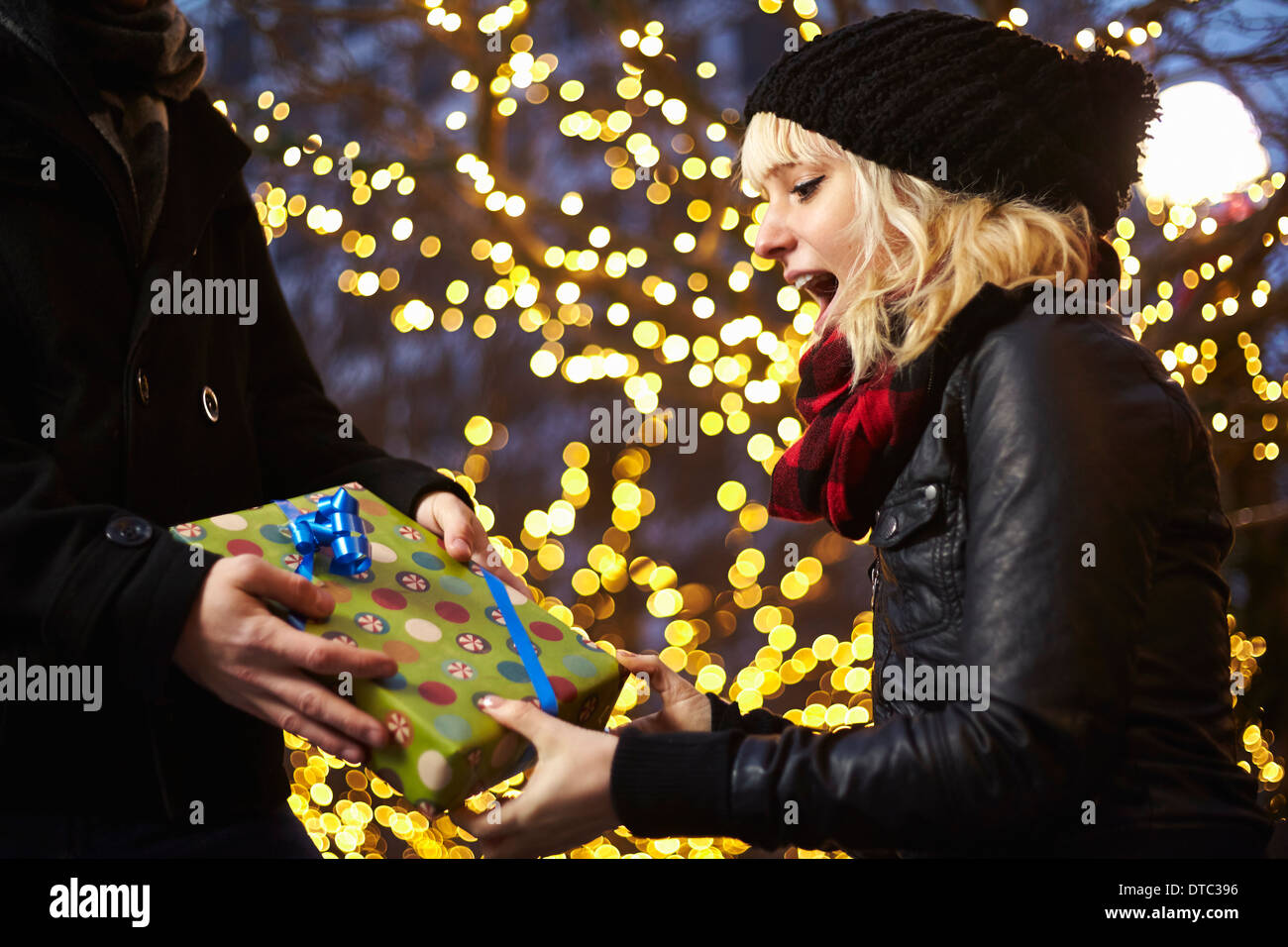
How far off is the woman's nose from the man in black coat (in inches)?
20.2

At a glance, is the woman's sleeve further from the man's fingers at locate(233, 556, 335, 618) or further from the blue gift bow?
the man's fingers at locate(233, 556, 335, 618)

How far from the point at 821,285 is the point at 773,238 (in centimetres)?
11

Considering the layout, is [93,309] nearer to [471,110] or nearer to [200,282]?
[200,282]

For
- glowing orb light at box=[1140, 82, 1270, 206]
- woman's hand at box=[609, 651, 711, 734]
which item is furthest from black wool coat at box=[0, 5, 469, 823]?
glowing orb light at box=[1140, 82, 1270, 206]

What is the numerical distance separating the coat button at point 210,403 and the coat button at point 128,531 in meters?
0.28

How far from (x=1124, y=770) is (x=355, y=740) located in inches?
28.6

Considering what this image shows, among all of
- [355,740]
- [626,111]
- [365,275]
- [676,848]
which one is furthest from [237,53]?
[355,740]

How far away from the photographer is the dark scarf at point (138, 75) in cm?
105

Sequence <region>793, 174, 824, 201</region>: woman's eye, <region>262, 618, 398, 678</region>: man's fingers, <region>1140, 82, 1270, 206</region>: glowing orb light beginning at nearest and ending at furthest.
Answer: <region>262, 618, 398, 678</region>: man's fingers, <region>793, 174, 824, 201</region>: woman's eye, <region>1140, 82, 1270, 206</region>: glowing orb light

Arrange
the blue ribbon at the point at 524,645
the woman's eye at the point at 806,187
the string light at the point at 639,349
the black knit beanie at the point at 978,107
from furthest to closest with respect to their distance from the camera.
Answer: the string light at the point at 639,349
the woman's eye at the point at 806,187
the black knit beanie at the point at 978,107
the blue ribbon at the point at 524,645

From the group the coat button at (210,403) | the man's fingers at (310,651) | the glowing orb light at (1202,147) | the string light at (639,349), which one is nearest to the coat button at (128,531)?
the man's fingers at (310,651)

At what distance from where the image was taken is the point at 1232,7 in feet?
7.77

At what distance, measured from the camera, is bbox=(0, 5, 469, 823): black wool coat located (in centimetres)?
86

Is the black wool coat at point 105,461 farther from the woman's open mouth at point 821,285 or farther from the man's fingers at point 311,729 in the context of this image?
the woman's open mouth at point 821,285
